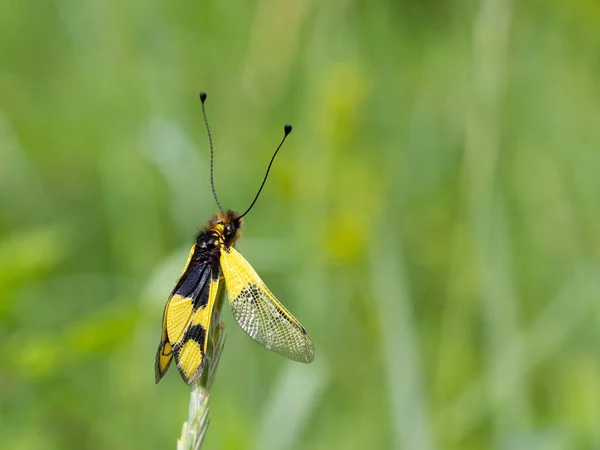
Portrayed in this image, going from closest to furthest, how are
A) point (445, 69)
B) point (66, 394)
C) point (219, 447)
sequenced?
point (219, 447) → point (66, 394) → point (445, 69)

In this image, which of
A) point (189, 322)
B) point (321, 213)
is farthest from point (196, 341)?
point (321, 213)

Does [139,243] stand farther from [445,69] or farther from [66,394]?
[445,69]

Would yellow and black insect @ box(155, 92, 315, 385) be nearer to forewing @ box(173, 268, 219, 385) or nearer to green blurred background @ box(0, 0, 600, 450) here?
forewing @ box(173, 268, 219, 385)

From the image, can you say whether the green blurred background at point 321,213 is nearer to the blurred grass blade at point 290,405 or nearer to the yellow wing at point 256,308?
the blurred grass blade at point 290,405

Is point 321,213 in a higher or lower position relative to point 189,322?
higher

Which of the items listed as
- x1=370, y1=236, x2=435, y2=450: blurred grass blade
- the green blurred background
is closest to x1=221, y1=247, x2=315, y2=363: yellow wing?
the green blurred background

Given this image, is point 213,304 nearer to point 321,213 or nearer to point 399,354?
point 399,354

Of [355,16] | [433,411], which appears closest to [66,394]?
[433,411]
